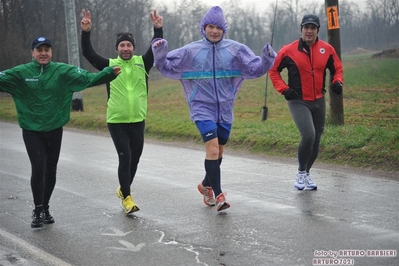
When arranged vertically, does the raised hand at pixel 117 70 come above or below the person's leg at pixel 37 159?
above

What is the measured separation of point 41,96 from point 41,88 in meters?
0.08

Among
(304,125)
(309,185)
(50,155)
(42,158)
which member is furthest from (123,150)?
(309,185)

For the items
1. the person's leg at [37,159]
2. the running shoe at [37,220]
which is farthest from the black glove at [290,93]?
the running shoe at [37,220]

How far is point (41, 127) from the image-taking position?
7387 millimetres

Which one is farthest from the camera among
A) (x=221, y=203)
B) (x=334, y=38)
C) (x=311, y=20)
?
(x=334, y=38)

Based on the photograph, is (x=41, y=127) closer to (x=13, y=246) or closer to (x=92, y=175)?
(x=13, y=246)

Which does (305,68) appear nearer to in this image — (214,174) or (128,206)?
(214,174)

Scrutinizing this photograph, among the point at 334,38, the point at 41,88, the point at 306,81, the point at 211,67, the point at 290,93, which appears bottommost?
the point at 290,93

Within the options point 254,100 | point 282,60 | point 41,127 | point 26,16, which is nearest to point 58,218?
point 41,127

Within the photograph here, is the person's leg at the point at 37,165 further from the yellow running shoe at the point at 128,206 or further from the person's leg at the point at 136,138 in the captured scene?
the person's leg at the point at 136,138

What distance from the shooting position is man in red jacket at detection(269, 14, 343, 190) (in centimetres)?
877

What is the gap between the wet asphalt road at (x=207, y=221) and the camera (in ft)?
19.2

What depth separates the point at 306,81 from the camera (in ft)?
28.8

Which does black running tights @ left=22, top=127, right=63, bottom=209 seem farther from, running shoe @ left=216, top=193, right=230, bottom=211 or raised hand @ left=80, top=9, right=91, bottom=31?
running shoe @ left=216, top=193, right=230, bottom=211
